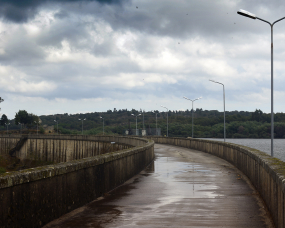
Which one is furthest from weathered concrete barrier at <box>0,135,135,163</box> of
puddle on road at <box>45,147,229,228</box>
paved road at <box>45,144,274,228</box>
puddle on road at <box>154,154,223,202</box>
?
paved road at <box>45,144,274,228</box>

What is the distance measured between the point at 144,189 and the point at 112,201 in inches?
104

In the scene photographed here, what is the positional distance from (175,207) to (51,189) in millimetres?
3392

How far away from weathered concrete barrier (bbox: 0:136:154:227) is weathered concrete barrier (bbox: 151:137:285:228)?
4.35 m

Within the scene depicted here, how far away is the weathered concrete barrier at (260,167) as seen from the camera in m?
7.88

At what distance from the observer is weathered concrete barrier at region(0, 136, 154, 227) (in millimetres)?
7012

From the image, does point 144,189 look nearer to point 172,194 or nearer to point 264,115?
point 172,194

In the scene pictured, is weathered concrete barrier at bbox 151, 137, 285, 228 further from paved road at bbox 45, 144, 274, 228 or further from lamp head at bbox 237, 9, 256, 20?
lamp head at bbox 237, 9, 256, 20

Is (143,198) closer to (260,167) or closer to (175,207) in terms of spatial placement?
(175,207)

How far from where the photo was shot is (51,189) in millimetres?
8555

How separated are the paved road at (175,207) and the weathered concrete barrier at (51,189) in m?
0.25

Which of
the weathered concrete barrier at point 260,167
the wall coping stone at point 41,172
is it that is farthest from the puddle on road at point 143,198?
the weathered concrete barrier at point 260,167

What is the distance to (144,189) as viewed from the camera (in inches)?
547

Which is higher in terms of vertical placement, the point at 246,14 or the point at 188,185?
the point at 246,14

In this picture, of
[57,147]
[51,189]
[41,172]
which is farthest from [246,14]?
[57,147]
